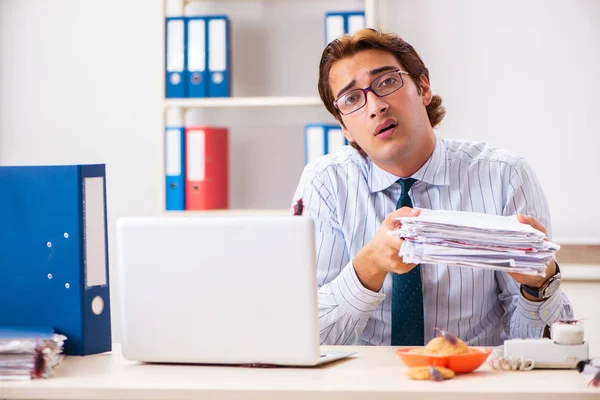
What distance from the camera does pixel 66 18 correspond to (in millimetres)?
3693

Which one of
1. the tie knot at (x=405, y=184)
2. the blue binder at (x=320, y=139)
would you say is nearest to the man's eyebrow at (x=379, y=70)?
the tie knot at (x=405, y=184)

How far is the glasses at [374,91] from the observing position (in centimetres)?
201

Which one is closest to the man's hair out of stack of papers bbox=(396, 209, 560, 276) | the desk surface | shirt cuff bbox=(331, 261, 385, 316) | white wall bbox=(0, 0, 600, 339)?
shirt cuff bbox=(331, 261, 385, 316)

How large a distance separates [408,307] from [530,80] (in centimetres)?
181

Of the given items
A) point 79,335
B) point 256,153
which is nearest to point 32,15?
point 256,153

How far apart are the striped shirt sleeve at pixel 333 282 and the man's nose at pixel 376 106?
23cm

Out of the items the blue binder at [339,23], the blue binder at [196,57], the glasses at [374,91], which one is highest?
the blue binder at [339,23]

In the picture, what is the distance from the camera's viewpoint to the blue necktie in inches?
74.5

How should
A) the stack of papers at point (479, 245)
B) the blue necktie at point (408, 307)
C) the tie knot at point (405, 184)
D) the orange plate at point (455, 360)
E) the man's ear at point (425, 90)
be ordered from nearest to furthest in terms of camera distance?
the orange plate at point (455, 360) → the stack of papers at point (479, 245) → the blue necktie at point (408, 307) → the tie knot at point (405, 184) → the man's ear at point (425, 90)

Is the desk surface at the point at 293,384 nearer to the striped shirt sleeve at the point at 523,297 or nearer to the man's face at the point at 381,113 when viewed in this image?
the striped shirt sleeve at the point at 523,297

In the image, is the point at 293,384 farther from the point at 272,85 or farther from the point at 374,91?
the point at 272,85

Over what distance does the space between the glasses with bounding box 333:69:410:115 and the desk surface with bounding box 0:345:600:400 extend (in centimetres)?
76

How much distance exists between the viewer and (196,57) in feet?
10.9

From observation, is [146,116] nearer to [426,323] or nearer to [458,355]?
[426,323]
